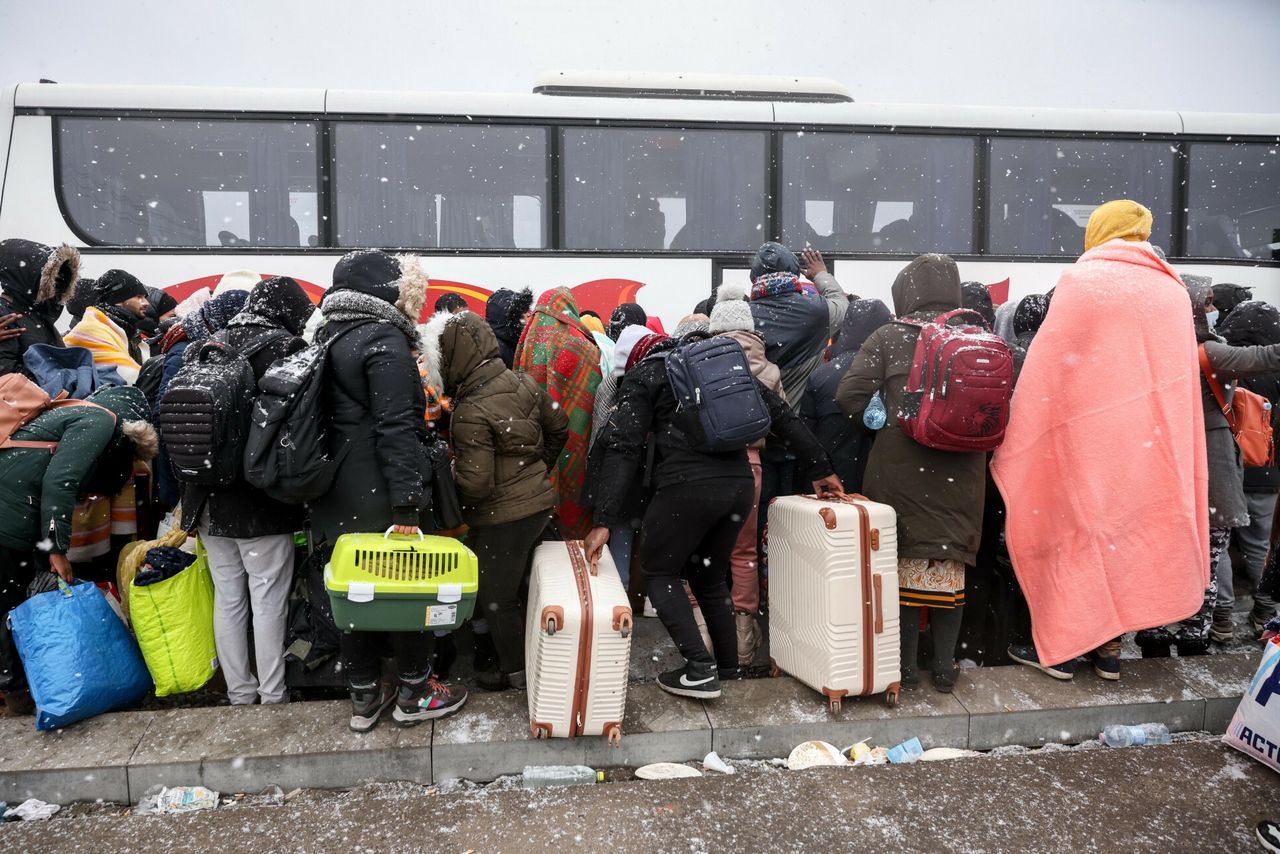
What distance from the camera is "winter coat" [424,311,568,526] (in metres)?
3.17

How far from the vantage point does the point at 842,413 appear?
3932mm

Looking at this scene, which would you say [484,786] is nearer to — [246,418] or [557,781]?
[557,781]

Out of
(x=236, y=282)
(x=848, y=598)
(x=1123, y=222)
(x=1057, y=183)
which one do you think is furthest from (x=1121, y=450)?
(x=1057, y=183)

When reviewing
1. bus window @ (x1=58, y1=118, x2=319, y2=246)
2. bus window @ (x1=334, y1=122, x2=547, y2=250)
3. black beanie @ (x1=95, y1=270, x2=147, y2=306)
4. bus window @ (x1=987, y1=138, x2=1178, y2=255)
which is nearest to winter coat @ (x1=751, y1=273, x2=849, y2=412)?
bus window @ (x1=334, y1=122, x2=547, y2=250)

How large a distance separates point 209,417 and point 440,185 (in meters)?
5.34

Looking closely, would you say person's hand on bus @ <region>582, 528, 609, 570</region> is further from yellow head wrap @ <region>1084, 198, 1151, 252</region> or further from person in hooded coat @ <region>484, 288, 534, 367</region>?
yellow head wrap @ <region>1084, 198, 1151, 252</region>

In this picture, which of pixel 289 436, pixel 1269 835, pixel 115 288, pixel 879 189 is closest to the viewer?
pixel 1269 835

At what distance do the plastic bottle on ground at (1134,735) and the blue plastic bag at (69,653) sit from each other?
438cm

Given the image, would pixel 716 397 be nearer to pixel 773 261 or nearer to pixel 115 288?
pixel 773 261

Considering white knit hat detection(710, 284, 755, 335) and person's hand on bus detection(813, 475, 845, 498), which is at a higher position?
white knit hat detection(710, 284, 755, 335)

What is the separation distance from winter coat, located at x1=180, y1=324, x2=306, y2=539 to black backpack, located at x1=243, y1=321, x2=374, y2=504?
191 mm

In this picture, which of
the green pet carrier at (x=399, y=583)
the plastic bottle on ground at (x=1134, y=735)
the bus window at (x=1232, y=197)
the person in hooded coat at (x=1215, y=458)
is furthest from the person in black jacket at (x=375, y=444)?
the bus window at (x=1232, y=197)

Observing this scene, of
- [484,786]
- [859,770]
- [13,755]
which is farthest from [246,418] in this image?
[859,770]

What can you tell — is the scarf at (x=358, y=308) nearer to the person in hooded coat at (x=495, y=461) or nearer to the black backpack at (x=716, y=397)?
the person in hooded coat at (x=495, y=461)
